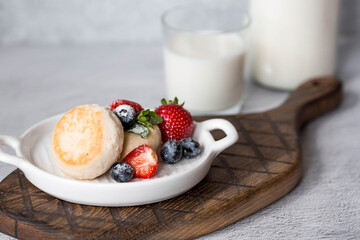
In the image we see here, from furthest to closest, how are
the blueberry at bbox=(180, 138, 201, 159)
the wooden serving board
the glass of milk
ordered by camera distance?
the glass of milk, the blueberry at bbox=(180, 138, 201, 159), the wooden serving board

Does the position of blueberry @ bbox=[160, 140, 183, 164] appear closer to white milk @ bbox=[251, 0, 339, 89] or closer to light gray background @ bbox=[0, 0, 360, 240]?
light gray background @ bbox=[0, 0, 360, 240]

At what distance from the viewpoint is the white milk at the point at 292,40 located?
134 cm

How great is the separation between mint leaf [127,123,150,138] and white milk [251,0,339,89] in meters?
0.62

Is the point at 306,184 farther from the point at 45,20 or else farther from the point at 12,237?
the point at 45,20

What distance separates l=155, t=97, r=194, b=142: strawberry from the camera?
0.95 m

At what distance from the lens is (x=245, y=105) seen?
1.42m

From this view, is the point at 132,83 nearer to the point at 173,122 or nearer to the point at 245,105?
the point at 245,105

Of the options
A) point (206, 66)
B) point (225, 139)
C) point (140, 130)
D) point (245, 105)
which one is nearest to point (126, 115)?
point (140, 130)

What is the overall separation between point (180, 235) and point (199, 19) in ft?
2.38

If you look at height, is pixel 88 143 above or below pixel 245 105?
above

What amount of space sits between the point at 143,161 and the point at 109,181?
0.07 m

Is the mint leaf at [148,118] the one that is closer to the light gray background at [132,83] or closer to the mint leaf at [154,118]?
the mint leaf at [154,118]

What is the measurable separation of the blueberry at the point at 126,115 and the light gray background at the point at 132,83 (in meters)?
0.23

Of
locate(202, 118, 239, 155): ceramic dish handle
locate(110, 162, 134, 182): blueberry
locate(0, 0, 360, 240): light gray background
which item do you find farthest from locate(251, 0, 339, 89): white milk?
locate(110, 162, 134, 182): blueberry
